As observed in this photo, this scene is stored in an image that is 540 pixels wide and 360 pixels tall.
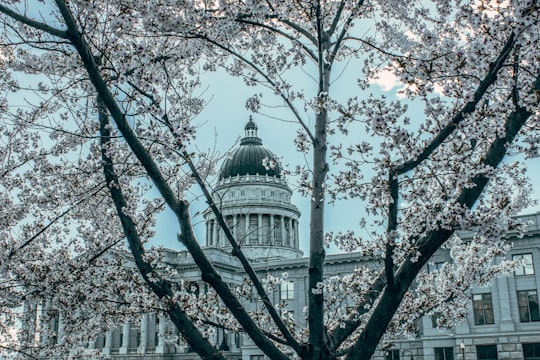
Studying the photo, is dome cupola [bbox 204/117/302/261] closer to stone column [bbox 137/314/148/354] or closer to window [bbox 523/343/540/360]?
stone column [bbox 137/314/148/354]

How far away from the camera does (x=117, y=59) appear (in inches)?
300

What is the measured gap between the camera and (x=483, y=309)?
51594 mm

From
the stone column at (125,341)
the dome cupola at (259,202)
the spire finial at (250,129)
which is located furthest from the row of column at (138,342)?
the spire finial at (250,129)

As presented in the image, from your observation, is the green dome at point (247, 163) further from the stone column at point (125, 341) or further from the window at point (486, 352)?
the window at point (486, 352)

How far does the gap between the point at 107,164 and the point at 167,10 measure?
222cm

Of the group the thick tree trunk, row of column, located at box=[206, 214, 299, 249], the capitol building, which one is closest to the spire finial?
the capitol building

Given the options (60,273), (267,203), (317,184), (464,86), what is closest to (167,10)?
(317,184)

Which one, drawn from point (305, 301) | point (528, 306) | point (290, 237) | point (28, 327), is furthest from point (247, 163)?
point (28, 327)

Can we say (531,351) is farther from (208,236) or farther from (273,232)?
(208,236)

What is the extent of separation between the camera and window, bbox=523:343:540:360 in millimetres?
48000

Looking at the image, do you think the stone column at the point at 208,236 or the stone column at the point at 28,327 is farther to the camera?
the stone column at the point at 208,236

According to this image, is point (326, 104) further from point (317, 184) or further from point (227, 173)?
point (227, 173)

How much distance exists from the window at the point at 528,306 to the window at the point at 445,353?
6928 mm

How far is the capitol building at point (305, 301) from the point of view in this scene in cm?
4922
